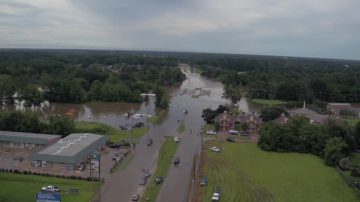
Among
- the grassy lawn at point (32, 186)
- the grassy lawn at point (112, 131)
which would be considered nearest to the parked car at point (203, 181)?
the grassy lawn at point (32, 186)

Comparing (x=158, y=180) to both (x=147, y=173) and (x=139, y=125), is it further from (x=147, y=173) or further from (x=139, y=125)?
(x=139, y=125)

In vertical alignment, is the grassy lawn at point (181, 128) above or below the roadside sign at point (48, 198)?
below

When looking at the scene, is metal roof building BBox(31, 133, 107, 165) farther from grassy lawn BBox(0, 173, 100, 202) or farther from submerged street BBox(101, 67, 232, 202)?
submerged street BBox(101, 67, 232, 202)

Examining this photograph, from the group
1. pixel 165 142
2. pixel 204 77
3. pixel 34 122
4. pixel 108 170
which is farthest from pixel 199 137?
pixel 204 77

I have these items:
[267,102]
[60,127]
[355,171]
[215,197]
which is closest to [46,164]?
[60,127]

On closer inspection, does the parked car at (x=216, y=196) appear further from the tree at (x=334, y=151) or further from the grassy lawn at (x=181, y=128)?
the grassy lawn at (x=181, y=128)

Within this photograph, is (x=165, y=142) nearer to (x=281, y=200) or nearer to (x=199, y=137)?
(x=199, y=137)

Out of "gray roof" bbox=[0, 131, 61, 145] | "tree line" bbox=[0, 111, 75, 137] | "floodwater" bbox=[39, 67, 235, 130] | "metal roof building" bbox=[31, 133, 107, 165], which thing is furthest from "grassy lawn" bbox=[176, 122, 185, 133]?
"gray roof" bbox=[0, 131, 61, 145]
